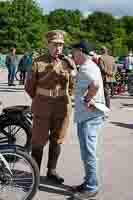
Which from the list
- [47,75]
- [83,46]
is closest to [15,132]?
[47,75]

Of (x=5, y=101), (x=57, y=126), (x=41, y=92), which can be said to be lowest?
(x=5, y=101)

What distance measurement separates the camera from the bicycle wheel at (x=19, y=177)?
4.73 metres

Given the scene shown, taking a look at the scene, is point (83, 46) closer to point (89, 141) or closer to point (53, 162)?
point (89, 141)

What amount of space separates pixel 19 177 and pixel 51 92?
3.59 feet

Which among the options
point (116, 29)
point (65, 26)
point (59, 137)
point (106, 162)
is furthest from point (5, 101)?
point (116, 29)

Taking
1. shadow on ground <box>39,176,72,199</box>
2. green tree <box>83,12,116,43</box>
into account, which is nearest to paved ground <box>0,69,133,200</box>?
shadow on ground <box>39,176,72,199</box>

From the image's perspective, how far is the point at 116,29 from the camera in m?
126

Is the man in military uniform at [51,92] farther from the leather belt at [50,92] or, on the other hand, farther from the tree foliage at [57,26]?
the tree foliage at [57,26]

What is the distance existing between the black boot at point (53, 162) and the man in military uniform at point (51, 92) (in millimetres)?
93

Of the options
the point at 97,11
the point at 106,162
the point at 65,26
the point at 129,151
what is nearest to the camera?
the point at 106,162

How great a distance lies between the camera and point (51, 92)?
5.42 metres

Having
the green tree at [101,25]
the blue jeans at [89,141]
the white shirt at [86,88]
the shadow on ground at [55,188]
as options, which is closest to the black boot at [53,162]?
the shadow on ground at [55,188]

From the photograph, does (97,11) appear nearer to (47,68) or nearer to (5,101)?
(5,101)

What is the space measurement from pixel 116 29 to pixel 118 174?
122m
